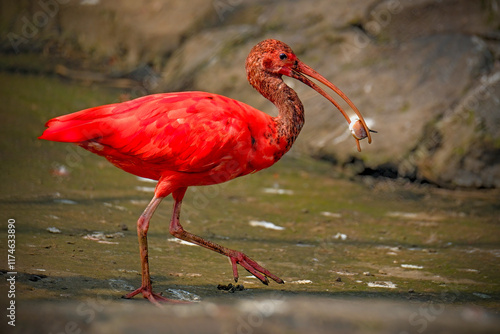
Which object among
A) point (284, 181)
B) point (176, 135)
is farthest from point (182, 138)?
point (284, 181)

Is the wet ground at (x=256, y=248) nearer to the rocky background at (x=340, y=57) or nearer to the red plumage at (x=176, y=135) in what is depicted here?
the rocky background at (x=340, y=57)

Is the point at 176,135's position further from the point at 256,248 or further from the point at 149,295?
the point at 256,248

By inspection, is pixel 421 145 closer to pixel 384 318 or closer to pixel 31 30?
pixel 384 318

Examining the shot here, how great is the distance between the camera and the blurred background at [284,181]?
3.75 m

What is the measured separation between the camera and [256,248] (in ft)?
17.2

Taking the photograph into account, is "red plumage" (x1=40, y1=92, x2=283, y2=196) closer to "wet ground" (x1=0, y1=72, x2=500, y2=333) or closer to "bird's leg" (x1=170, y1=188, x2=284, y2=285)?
"bird's leg" (x1=170, y1=188, x2=284, y2=285)

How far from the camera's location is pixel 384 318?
8.23ft

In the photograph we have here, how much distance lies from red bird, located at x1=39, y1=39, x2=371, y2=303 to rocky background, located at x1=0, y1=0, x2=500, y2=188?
3.68 m

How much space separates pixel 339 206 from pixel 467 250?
149 centimetres

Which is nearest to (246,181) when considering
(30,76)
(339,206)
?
(339,206)

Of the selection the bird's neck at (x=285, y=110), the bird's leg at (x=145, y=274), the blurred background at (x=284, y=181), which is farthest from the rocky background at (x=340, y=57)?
the bird's leg at (x=145, y=274)

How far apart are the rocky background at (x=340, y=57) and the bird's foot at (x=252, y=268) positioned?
3.82 m

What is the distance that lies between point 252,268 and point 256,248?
946mm

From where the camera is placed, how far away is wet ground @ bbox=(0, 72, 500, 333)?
2645 millimetres
